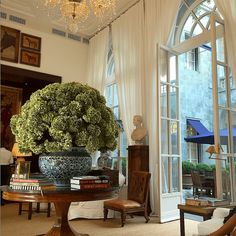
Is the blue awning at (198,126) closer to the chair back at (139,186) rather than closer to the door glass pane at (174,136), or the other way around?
the door glass pane at (174,136)

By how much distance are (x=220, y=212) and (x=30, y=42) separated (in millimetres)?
5829

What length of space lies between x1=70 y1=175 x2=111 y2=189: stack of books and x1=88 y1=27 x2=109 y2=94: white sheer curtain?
5.12 metres

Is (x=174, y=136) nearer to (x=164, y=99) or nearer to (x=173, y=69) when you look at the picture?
(x=164, y=99)

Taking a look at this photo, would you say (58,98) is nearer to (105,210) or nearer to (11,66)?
(105,210)

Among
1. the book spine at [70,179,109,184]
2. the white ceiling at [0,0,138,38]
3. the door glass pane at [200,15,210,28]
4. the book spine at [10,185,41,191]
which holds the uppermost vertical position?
the white ceiling at [0,0,138,38]

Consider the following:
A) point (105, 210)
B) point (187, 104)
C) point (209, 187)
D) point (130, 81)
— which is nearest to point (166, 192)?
point (105, 210)

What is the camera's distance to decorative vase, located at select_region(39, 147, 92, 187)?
1.92m

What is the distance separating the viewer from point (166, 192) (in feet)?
16.0

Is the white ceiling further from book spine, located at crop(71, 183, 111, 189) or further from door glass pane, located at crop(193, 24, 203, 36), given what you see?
book spine, located at crop(71, 183, 111, 189)

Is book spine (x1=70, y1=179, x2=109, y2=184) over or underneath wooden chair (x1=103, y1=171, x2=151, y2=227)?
over

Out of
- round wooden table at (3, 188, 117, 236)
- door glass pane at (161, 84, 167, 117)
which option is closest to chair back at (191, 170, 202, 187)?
door glass pane at (161, 84, 167, 117)

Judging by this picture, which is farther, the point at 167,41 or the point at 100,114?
the point at 167,41

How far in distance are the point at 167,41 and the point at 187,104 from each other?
8.25m

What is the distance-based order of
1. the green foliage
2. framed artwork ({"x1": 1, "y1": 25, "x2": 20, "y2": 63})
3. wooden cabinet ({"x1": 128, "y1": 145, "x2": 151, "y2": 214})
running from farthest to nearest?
the green foliage < framed artwork ({"x1": 1, "y1": 25, "x2": 20, "y2": 63}) < wooden cabinet ({"x1": 128, "y1": 145, "x2": 151, "y2": 214})
